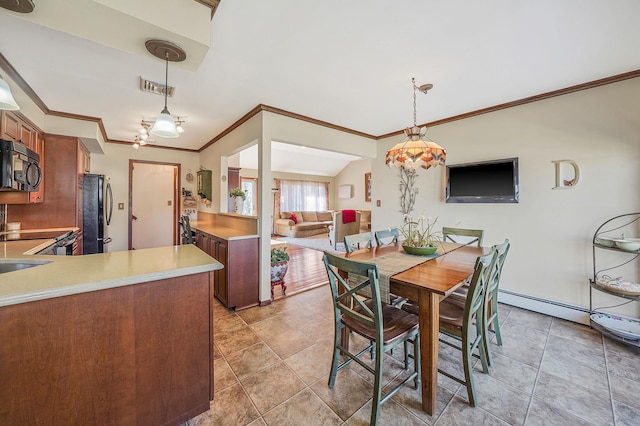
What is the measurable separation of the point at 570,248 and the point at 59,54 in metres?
5.06

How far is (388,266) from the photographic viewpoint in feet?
6.07

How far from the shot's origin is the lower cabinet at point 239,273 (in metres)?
2.84

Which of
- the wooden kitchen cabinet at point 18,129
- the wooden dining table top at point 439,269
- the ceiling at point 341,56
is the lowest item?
the wooden dining table top at point 439,269

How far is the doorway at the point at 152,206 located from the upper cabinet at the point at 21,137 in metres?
2.67

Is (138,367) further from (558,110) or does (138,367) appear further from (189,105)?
(558,110)

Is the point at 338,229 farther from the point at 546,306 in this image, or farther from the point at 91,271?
the point at 91,271

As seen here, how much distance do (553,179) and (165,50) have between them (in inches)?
148

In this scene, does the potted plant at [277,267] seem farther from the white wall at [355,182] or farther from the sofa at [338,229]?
the white wall at [355,182]

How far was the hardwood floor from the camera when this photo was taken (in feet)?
11.8

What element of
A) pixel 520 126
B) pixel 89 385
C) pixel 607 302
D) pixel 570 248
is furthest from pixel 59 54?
pixel 607 302

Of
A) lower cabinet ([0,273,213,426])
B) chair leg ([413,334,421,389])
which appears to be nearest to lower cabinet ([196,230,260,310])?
lower cabinet ([0,273,213,426])

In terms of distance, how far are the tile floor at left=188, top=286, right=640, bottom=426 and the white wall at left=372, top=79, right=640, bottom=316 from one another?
2.02ft

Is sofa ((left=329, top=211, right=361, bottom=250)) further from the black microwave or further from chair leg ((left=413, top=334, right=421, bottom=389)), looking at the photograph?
the black microwave

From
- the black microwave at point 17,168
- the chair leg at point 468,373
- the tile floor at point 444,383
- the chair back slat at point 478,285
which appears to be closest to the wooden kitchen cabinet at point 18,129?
the black microwave at point 17,168
